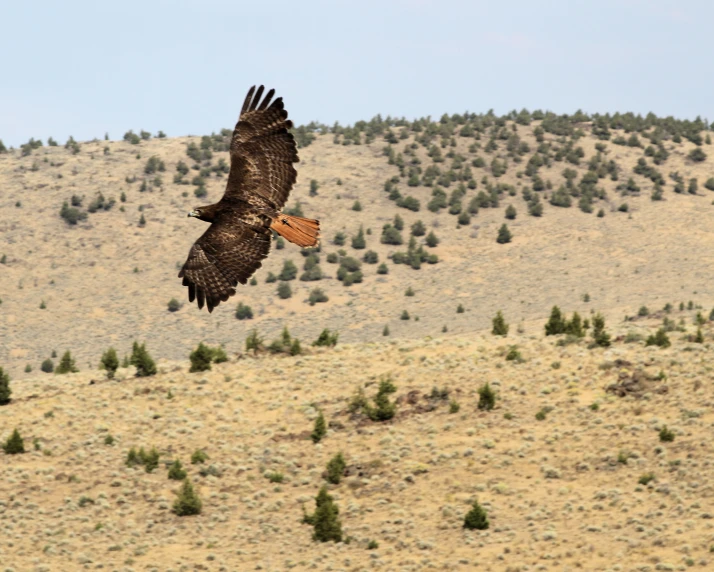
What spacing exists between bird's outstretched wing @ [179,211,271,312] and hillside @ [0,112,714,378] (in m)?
42.7

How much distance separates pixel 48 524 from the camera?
3136 centimetres

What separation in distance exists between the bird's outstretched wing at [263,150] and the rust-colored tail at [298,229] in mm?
1470

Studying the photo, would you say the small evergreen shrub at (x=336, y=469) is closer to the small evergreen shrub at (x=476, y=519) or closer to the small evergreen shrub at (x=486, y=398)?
the small evergreen shrub at (x=476, y=519)

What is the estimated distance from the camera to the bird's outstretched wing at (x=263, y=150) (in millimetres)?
18766

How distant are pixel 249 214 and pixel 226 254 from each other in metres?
0.75

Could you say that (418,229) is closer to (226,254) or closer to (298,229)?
(226,254)

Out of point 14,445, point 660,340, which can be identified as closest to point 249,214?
point 14,445

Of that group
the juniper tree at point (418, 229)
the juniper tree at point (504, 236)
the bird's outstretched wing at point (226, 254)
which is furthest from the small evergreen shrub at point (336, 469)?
the juniper tree at point (418, 229)

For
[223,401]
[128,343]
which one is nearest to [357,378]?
[223,401]

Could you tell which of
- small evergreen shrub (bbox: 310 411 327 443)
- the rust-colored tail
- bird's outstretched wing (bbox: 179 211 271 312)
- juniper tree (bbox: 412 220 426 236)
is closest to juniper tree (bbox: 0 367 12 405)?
small evergreen shrub (bbox: 310 411 327 443)

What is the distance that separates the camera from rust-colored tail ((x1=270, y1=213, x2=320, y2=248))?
1675cm

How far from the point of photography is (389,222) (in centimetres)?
8056

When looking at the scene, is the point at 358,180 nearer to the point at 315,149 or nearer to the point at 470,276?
the point at 315,149

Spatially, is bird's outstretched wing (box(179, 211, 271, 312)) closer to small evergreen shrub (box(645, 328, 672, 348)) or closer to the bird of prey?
the bird of prey
